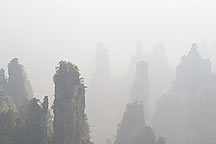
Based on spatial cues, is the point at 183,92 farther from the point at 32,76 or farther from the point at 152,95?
the point at 32,76

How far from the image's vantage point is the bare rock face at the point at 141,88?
8456cm

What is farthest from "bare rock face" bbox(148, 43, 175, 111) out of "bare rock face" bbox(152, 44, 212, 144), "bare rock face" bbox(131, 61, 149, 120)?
"bare rock face" bbox(152, 44, 212, 144)

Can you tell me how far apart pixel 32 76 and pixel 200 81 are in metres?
61.3

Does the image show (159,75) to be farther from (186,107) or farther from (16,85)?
(16,85)

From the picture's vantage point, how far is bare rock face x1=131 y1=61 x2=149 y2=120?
84562 mm

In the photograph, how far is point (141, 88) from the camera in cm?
8531

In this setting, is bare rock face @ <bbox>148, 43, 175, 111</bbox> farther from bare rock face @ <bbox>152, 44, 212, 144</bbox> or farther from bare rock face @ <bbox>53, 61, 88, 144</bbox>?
bare rock face @ <bbox>53, 61, 88, 144</bbox>

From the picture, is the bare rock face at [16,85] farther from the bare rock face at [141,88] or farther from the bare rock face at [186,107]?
the bare rock face at [186,107]

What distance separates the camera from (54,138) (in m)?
44.2

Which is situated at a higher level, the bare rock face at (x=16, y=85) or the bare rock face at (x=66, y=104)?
the bare rock face at (x=16, y=85)

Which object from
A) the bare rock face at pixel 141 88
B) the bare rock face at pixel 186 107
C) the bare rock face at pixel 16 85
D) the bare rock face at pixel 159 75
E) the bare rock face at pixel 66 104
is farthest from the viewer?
the bare rock face at pixel 159 75

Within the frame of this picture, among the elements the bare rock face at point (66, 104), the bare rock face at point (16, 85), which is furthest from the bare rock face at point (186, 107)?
the bare rock face at point (66, 104)

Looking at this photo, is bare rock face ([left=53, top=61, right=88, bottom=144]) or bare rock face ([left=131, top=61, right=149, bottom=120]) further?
bare rock face ([left=131, top=61, right=149, bottom=120])

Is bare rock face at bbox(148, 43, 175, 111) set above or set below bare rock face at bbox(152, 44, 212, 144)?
above
